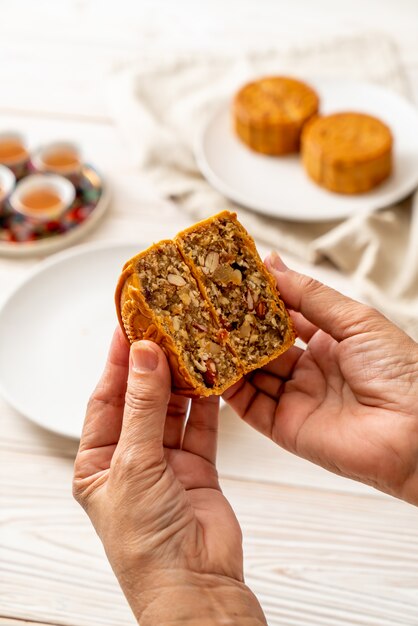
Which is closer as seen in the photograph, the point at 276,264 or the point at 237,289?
the point at 237,289

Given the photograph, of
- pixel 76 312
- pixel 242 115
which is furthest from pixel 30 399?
pixel 242 115

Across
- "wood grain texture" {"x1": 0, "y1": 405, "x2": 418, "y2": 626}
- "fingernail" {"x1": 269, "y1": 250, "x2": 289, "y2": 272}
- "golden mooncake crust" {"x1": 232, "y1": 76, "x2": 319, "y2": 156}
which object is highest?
"golden mooncake crust" {"x1": 232, "y1": 76, "x2": 319, "y2": 156}

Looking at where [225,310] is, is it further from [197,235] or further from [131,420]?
[131,420]

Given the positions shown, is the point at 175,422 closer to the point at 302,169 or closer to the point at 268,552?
the point at 268,552

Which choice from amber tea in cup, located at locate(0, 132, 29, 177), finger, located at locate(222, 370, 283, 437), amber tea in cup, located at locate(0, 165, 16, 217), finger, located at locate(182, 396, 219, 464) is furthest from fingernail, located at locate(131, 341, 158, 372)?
amber tea in cup, located at locate(0, 132, 29, 177)

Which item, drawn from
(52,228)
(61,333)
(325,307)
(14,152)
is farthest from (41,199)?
(325,307)

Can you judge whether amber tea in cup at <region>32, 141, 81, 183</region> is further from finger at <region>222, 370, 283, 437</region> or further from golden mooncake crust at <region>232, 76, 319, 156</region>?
finger at <region>222, 370, 283, 437</region>

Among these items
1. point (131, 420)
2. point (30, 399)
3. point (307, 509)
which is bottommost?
point (307, 509)
